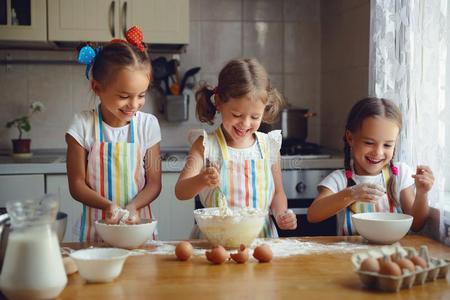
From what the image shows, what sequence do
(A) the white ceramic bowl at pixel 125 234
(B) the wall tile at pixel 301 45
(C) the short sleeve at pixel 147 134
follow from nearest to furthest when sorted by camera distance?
(A) the white ceramic bowl at pixel 125 234 < (C) the short sleeve at pixel 147 134 < (B) the wall tile at pixel 301 45

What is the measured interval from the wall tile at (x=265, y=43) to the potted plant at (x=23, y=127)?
3.72 ft

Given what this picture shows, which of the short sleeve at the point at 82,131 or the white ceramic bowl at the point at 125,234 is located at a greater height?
the short sleeve at the point at 82,131

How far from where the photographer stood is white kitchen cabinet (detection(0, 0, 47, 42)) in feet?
9.24

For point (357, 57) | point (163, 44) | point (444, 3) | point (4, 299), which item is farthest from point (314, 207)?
point (163, 44)

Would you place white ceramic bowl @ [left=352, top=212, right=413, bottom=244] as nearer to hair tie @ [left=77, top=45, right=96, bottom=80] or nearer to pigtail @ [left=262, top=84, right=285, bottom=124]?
pigtail @ [left=262, top=84, right=285, bottom=124]

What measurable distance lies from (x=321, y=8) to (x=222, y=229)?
85.2 inches

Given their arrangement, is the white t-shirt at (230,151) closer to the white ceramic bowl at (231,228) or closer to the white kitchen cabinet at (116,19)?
the white ceramic bowl at (231,228)

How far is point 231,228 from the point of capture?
153cm

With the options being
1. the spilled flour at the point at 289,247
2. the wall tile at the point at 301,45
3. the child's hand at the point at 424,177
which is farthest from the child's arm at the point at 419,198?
the wall tile at the point at 301,45

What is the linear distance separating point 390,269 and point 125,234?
634 millimetres

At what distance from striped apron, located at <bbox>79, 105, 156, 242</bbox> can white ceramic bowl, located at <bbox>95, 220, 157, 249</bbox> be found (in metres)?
0.39

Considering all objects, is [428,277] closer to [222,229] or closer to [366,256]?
[366,256]

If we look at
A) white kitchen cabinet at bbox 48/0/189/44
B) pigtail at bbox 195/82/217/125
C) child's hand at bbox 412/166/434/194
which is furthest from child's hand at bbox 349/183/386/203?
white kitchen cabinet at bbox 48/0/189/44

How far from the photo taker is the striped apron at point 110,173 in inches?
75.3
